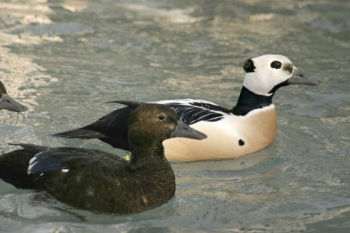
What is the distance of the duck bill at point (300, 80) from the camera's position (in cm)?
834

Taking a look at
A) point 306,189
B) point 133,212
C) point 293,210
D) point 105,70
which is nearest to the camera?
point 133,212

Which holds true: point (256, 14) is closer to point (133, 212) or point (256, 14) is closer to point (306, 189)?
point (306, 189)

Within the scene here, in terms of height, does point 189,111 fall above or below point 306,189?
above

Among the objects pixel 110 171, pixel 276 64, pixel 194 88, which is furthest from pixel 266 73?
pixel 110 171

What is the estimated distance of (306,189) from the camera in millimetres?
7254

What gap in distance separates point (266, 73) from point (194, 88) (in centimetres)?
210

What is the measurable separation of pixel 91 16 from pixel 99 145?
567 cm

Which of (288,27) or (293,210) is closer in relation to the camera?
(293,210)

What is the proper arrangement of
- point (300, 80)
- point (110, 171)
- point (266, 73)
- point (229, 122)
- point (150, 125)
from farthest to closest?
1. point (300, 80)
2. point (266, 73)
3. point (229, 122)
4. point (150, 125)
5. point (110, 171)

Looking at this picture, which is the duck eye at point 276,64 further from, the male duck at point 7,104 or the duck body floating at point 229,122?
the male duck at point 7,104

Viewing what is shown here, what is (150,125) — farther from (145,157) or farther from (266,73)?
(266,73)

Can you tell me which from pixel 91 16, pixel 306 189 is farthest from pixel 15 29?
pixel 306 189

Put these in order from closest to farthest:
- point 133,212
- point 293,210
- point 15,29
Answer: point 133,212 → point 293,210 → point 15,29

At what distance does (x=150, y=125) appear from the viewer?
6383mm
